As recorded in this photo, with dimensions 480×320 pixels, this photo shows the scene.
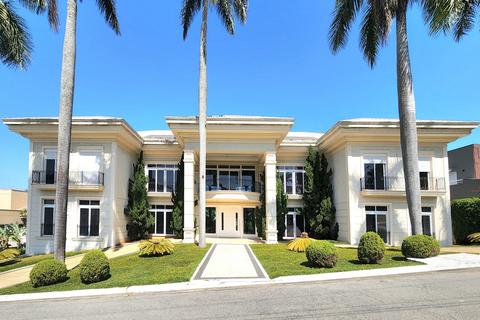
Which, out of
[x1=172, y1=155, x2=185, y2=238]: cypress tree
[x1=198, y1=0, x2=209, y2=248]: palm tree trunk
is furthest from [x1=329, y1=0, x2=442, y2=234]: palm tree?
[x1=172, y1=155, x2=185, y2=238]: cypress tree

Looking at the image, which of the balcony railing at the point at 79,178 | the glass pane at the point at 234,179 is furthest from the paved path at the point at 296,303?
the glass pane at the point at 234,179

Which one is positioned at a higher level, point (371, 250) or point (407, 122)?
point (407, 122)

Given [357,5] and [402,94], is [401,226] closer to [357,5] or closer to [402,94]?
[402,94]

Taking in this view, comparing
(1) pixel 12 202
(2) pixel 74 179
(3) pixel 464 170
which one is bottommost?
(1) pixel 12 202

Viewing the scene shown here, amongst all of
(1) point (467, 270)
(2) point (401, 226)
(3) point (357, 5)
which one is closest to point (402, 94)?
(3) point (357, 5)

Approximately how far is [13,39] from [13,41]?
0.09 m

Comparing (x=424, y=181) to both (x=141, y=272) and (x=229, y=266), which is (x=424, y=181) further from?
(x=141, y=272)

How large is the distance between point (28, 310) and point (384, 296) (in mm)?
8251

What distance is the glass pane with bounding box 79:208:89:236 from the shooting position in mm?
21719

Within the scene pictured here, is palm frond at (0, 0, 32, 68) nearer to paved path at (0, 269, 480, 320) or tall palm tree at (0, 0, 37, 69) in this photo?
tall palm tree at (0, 0, 37, 69)

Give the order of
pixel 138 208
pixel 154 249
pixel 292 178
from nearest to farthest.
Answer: pixel 154 249 → pixel 138 208 → pixel 292 178

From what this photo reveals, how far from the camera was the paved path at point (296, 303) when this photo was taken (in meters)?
7.26

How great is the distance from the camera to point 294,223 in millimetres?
26703

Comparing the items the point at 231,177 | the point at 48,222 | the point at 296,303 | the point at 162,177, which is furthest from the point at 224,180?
the point at 296,303
